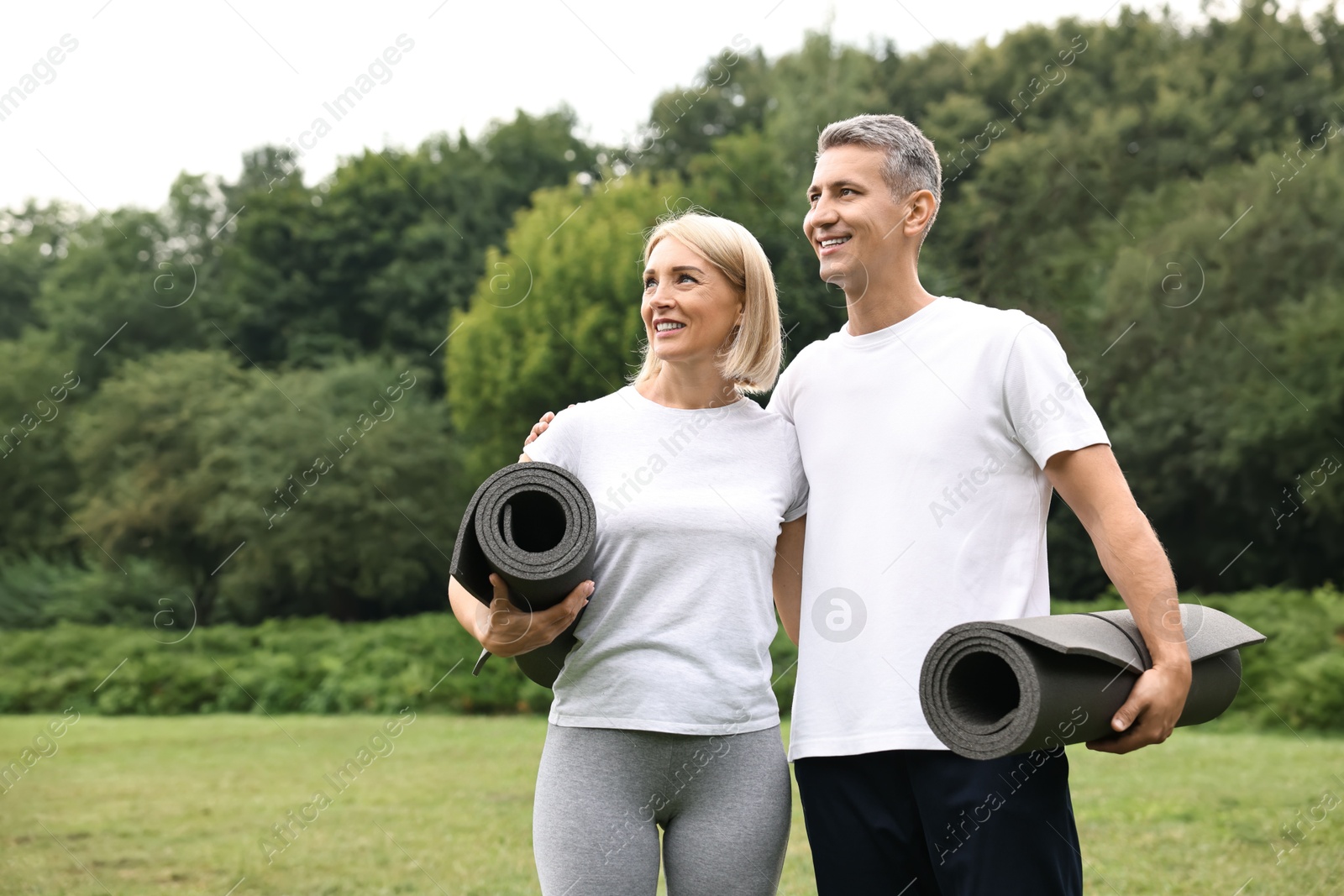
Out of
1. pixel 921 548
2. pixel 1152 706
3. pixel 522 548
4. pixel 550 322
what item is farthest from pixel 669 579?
pixel 550 322

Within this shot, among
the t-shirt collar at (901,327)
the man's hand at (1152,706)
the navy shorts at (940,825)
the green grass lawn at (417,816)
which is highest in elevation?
the t-shirt collar at (901,327)

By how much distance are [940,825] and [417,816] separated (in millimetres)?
7221

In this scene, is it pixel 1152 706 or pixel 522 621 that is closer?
pixel 1152 706

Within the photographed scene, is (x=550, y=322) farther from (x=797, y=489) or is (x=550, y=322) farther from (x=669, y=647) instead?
(x=669, y=647)

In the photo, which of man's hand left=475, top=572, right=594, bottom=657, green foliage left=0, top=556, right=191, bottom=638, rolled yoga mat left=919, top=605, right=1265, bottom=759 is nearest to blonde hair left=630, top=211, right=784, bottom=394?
man's hand left=475, top=572, right=594, bottom=657

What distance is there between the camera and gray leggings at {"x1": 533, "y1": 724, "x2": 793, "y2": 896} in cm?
265

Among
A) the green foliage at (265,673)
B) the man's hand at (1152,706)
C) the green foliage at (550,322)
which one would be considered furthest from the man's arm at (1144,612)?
the green foliage at (550,322)

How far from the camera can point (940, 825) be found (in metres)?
2.67

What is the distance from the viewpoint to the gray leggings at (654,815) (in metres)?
2.65

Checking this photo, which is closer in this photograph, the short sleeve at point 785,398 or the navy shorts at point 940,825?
the navy shorts at point 940,825

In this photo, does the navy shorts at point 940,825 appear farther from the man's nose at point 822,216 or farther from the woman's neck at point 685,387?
the man's nose at point 822,216

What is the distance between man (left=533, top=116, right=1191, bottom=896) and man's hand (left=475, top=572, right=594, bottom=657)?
580mm

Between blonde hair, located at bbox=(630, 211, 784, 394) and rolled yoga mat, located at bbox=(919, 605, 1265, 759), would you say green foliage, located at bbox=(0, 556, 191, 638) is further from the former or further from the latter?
rolled yoga mat, located at bbox=(919, 605, 1265, 759)

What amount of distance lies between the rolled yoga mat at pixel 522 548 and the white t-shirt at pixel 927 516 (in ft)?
1.99
